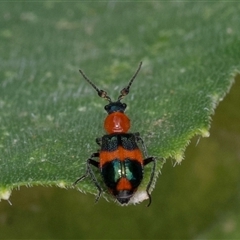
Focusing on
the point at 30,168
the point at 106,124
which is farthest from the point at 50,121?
the point at 30,168

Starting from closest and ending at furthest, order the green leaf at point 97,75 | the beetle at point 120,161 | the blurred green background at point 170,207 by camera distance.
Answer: the beetle at point 120,161 < the green leaf at point 97,75 < the blurred green background at point 170,207

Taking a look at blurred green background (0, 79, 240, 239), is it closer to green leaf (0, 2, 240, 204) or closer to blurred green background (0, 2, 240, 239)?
blurred green background (0, 2, 240, 239)

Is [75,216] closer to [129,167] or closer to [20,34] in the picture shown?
[129,167]

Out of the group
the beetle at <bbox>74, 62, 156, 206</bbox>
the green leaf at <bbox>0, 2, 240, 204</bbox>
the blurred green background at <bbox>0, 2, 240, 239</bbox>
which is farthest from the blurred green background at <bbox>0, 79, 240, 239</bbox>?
the beetle at <bbox>74, 62, 156, 206</bbox>

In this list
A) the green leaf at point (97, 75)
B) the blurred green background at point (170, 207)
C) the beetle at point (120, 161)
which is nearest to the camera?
the beetle at point (120, 161)

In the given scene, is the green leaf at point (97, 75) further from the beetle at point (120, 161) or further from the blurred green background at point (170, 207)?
the blurred green background at point (170, 207)

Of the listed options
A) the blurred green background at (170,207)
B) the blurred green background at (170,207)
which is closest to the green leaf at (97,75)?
the blurred green background at (170,207)
